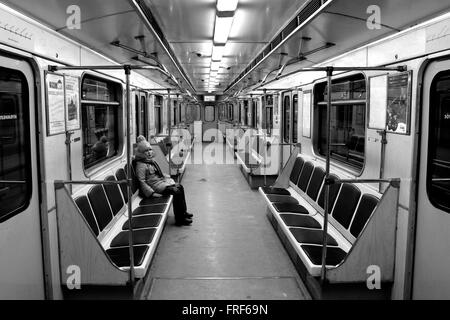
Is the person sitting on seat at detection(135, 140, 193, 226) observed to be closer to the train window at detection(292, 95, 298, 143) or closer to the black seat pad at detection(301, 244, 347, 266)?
the black seat pad at detection(301, 244, 347, 266)

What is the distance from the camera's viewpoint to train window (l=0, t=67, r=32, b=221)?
8.42ft

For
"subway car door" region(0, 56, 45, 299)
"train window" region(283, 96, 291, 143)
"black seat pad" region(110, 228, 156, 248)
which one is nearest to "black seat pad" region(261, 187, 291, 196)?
"train window" region(283, 96, 291, 143)

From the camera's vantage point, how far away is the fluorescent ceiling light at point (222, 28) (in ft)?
13.7

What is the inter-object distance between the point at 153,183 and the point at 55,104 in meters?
2.87

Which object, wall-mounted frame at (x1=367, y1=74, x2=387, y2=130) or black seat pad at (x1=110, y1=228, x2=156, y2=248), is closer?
wall-mounted frame at (x1=367, y1=74, x2=387, y2=130)

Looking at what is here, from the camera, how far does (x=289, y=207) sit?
5.30 metres

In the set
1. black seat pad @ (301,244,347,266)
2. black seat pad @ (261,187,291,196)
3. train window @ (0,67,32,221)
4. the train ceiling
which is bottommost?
black seat pad @ (301,244,347,266)

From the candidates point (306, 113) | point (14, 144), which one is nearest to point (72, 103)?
point (14, 144)

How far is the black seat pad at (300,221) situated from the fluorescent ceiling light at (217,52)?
2782 mm

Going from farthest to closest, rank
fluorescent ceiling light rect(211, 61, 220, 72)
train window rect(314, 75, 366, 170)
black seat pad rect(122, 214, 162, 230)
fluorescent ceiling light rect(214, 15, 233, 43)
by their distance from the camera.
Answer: fluorescent ceiling light rect(211, 61, 220, 72)
train window rect(314, 75, 366, 170)
black seat pad rect(122, 214, 162, 230)
fluorescent ceiling light rect(214, 15, 233, 43)

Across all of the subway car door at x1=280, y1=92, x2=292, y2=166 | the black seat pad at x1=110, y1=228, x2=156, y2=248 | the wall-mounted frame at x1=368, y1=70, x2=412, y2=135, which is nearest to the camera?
the wall-mounted frame at x1=368, y1=70, x2=412, y2=135

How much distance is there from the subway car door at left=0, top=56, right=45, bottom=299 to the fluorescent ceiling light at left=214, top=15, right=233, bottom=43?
6.76 feet

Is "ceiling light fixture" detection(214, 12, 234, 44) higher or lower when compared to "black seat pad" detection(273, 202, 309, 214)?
higher

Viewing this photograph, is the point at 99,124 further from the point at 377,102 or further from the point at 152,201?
the point at 377,102
